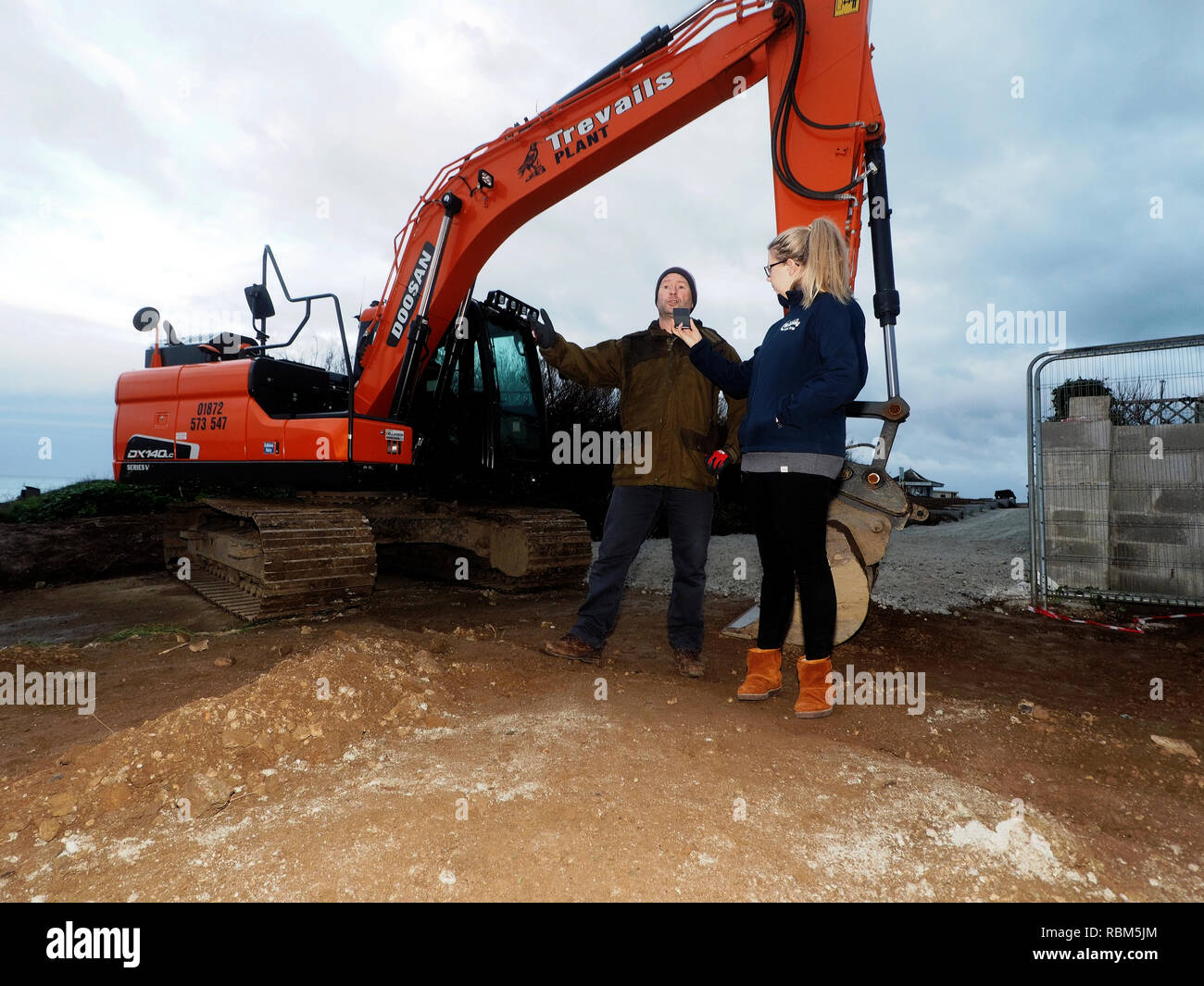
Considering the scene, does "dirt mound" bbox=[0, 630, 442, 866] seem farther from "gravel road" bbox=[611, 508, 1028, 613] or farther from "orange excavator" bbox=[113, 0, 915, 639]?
"gravel road" bbox=[611, 508, 1028, 613]

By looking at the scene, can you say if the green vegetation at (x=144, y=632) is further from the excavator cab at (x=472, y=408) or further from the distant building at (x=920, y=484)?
the distant building at (x=920, y=484)

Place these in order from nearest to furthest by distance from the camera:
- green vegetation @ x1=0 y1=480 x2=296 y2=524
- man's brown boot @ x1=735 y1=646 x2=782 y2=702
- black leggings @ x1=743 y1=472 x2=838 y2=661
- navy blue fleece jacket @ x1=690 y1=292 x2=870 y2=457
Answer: navy blue fleece jacket @ x1=690 y1=292 x2=870 y2=457 < black leggings @ x1=743 y1=472 x2=838 y2=661 < man's brown boot @ x1=735 y1=646 x2=782 y2=702 < green vegetation @ x1=0 y1=480 x2=296 y2=524

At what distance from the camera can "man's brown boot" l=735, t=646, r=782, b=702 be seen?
280 centimetres

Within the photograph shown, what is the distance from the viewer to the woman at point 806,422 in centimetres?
251

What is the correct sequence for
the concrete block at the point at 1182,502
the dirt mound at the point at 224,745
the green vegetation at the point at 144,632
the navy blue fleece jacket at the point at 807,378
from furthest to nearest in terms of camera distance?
the concrete block at the point at 1182,502, the green vegetation at the point at 144,632, the navy blue fleece jacket at the point at 807,378, the dirt mound at the point at 224,745

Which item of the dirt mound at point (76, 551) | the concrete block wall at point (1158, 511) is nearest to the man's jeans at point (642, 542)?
the concrete block wall at point (1158, 511)

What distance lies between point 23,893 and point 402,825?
0.85 metres

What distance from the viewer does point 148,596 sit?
6.05 metres

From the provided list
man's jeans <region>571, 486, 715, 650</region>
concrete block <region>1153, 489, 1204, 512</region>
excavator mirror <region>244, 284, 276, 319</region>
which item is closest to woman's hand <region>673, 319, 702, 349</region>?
man's jeans <region>571, 486, 715, 650</region>

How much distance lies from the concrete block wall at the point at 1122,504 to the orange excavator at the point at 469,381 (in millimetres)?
3650

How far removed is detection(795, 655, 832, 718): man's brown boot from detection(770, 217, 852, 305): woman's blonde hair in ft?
4.75

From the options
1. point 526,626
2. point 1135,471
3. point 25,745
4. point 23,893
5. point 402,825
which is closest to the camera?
point 23,893
